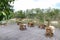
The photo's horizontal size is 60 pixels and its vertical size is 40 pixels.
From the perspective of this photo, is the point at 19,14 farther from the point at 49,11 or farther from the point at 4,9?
the point at 4,9

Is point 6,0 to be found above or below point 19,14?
above

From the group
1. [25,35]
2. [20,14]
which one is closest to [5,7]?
[25,35]

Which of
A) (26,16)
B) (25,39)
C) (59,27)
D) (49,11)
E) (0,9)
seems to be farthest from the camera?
(26,16)

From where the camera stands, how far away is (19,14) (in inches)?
2157

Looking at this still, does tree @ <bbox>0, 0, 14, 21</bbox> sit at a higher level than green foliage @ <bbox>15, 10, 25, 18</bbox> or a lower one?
higher

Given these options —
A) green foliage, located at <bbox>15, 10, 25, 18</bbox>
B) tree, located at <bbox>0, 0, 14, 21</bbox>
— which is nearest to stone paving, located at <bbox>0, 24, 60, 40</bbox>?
tree, located at <bbox>0, 0, 14, 21</bbox>

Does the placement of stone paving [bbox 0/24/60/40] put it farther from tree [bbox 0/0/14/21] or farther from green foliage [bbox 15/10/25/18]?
green foliage [bbox 15/10/25/18]

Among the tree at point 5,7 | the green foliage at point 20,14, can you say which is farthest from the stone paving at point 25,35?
the green foliage at point 20,14

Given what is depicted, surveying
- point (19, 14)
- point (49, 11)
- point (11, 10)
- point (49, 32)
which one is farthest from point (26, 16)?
point (11, 10)

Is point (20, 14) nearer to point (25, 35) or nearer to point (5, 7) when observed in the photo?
point (25, 35)

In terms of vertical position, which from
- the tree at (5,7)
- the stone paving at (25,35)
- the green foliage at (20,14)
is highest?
the tree at (5,7)

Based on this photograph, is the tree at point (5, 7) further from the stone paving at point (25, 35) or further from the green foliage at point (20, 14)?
the green foliage at point (20, 14)

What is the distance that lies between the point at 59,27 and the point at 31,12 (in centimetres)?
2494

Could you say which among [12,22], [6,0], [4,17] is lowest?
[12,22]
